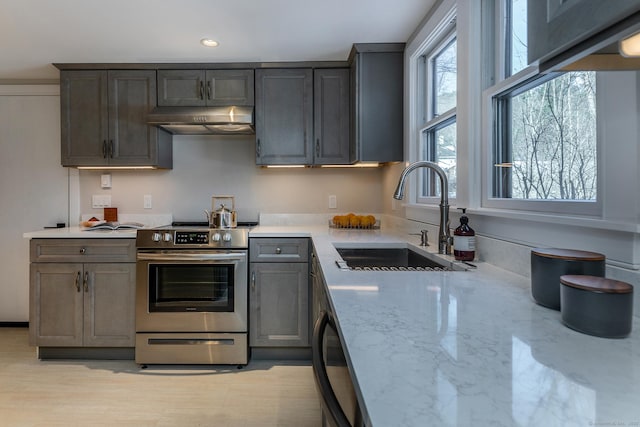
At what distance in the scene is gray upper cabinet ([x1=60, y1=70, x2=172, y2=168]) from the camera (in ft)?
8.89

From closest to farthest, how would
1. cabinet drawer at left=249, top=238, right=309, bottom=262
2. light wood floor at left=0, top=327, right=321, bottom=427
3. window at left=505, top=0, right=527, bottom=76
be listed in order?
window at left=505, top=0, right=527, bottom=76
light wood floor at left=0, top=327, right=321, bottom=427
cabinet drawer at left=249, top=238, right=309, bottom=262

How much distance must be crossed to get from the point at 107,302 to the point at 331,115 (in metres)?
2.22

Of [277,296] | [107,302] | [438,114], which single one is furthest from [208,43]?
[107,302]

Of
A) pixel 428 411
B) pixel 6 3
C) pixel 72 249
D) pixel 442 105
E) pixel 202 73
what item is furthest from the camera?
pixel 202 73

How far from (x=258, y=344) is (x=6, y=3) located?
261 cm

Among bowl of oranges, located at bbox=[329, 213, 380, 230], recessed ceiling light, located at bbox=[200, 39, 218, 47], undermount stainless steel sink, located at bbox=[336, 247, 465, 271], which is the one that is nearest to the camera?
undermount stainless steel sink, located at bbox=[336, 247, 465, 271]

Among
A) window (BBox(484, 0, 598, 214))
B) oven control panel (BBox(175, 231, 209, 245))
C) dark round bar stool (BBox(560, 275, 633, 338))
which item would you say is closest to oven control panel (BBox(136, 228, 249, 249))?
oven control panel (BBox(175, 231, 209, 245))

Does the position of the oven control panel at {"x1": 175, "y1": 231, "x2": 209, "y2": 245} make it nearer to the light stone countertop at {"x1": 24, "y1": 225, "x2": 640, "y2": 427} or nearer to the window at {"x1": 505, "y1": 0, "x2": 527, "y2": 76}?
the light stone countertop at {"x1": 24, "y1": 225, "x2": 640, "y2": 427}

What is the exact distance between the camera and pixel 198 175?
121 inches

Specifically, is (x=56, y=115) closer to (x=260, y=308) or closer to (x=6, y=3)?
(x=6, y=3)

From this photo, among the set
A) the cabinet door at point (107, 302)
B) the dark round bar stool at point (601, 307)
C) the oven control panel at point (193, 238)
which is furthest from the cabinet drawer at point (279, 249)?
the dark round bar stool at point (601, 307)

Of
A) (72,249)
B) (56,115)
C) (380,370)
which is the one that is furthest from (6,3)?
(380,370)

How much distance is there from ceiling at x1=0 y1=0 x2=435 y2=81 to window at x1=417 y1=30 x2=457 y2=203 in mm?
272

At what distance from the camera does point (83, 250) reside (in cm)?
242
